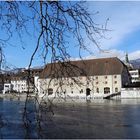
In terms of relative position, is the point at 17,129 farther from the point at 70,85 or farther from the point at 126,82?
the point at 126,82

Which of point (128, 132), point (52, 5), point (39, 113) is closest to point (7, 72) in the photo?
point (39, 113)

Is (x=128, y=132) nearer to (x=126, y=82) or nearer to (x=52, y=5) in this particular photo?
(x=52, y=5)

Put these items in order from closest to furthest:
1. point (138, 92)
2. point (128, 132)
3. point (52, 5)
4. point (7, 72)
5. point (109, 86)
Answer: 1. point (52, 5)
2. point (7, 72)
3. point (128, 132)
4. point (138, 92)
5. point (109, 86)

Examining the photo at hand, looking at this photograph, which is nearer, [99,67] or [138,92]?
[138,92]

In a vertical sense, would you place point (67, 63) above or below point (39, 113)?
above

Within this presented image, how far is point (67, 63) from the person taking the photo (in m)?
1.94

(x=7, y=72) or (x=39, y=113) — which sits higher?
(x=7, y=72)

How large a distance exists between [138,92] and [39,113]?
4709 centimetres

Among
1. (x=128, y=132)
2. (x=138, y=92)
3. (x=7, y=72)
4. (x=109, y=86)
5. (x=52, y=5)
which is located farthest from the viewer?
(x=109, y=86)

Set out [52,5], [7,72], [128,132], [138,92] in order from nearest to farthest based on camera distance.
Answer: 1. [52,5]
2. [7,72]
3. [128,132]
4. [138,92]

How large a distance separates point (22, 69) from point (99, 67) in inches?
2042

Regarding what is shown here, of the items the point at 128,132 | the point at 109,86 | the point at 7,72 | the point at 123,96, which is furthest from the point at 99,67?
the point at 7,72

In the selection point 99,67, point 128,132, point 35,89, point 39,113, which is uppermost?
point 99,67

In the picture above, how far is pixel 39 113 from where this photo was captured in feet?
6.35
